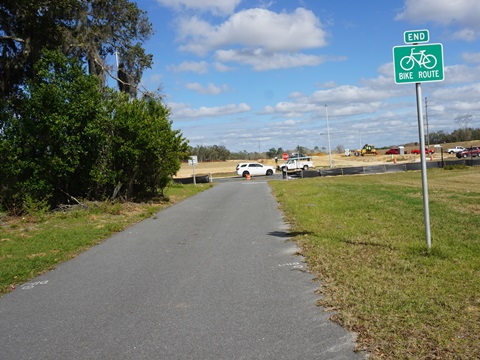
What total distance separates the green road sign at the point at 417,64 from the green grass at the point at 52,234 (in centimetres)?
703

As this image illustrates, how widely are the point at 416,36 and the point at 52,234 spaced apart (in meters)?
9.81

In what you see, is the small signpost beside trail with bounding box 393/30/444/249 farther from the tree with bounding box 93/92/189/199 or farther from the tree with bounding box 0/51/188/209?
the tree with bounding box 93/92/189/199

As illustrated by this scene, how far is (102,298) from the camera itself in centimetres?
611

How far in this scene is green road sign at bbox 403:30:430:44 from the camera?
7.15 m

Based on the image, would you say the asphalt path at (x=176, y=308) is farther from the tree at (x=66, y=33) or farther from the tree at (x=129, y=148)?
the tree at (x=66, y=33)

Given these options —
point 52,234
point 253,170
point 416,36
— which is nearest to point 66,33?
point 52,234

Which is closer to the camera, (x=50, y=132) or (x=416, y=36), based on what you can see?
(x=416, y=36)

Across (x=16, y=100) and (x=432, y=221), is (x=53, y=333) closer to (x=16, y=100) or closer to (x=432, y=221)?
(x=432, y=221)

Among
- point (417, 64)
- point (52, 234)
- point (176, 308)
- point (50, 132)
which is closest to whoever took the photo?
point (176, 308)

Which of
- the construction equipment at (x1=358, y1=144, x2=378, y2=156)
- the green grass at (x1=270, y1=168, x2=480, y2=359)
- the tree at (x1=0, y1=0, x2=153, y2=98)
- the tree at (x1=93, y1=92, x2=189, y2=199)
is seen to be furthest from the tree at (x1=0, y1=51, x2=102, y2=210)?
the construction equipment at (x1=358, y1=144, x2=378, y2=156)

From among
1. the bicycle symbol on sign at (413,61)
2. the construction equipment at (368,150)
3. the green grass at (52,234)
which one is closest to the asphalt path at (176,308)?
the green grass at (52,234)

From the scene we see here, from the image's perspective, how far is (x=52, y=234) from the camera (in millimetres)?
11812

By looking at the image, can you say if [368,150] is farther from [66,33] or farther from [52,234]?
[52,234]

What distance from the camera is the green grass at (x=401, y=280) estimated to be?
13.4 feet
